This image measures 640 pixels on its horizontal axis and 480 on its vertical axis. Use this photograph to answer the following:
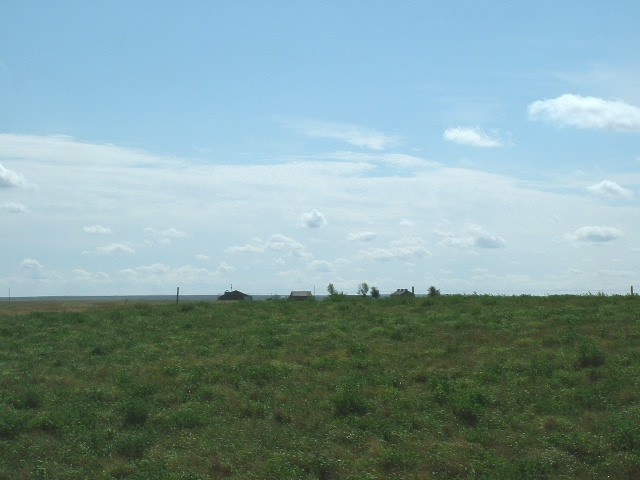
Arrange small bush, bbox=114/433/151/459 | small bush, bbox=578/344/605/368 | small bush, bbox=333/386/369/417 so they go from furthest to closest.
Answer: small bush, bbox=578/344/605/368 → small bush, bbox=333/386/369/417 → small bush, bbox=114/433/151/459

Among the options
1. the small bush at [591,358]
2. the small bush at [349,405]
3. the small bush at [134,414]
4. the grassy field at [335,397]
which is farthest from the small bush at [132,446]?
the small bush at [591,358]

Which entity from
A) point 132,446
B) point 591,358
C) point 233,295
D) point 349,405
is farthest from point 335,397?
point 233,295

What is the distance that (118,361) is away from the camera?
24.7 meters

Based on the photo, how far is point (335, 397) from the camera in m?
19.0

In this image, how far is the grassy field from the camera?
15664 millimetres

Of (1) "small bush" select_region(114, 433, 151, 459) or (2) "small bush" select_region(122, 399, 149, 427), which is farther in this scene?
(2) "small bush" select_region(122, 399, 149, 427)

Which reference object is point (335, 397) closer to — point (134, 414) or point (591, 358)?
point (134, 414)

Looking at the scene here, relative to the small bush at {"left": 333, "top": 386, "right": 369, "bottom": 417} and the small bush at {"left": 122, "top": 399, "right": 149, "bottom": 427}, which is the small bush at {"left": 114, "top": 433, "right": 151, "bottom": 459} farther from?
the small bush at {"left": 333, "top": 386, "right": 369, "bottom": 417}

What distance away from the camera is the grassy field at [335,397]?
15664 mm

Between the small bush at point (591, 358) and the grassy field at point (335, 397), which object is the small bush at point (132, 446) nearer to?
the grassy field at point (335, 397)

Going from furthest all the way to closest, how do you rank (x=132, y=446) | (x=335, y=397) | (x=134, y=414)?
1. (x=335, y=397)
2. (x=134, y=414)
3. (x=132, y=446)

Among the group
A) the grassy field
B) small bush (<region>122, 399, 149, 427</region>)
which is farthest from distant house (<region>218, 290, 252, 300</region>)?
small bush (<region>122, 399, 149, 427</region>)

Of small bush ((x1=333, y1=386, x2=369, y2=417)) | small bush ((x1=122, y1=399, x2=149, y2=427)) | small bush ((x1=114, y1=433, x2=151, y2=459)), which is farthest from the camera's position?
small bush ((x1=122, y1=399, x2=149, y2=427))

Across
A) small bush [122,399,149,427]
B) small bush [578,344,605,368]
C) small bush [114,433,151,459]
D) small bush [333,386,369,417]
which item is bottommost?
small bush [114,433,151,459]
